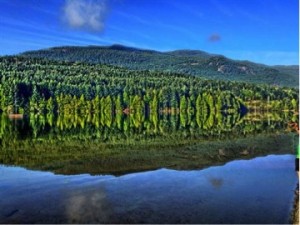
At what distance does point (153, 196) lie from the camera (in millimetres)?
17719

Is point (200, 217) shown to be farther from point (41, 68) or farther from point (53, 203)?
point (41, 68)

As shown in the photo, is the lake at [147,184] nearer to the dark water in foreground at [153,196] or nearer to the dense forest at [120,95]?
the dark water in foreground at [153,196]

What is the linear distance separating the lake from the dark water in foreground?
0.03 meters

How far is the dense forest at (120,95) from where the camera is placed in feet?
438

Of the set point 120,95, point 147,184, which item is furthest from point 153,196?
point 120,95

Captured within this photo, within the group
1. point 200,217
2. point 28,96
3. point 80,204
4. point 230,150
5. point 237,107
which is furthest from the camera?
point 237,107

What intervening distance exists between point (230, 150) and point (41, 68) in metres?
164

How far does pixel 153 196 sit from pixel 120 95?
438 feet

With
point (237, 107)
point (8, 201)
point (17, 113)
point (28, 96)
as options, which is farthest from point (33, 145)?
point (237, 107)

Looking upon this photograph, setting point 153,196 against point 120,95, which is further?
point 120,95

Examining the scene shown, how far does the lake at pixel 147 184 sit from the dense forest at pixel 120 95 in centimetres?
8665

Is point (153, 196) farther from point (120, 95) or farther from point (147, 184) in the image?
point (120, 95)

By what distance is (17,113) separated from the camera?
124m

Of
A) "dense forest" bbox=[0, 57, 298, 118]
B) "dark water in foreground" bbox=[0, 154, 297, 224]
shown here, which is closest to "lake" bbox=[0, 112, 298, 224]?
"dark water in foreground" bbox=[0, 154, 297, 224]
